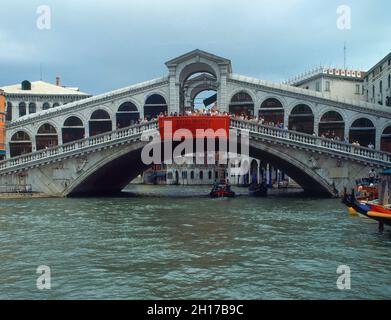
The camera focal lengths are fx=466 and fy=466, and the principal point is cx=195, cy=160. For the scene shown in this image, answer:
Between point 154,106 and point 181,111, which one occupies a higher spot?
point 154,106

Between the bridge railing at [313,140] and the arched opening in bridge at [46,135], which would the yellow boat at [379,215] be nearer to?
the bridge railing at [313,140]

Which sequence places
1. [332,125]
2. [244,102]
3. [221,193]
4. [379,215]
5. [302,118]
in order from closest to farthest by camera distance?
[379,215], [221,193], [332,125], [302,118], [244,102]

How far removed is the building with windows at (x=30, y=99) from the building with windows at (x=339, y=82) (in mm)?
24457

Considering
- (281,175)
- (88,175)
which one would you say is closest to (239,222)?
(88,175)

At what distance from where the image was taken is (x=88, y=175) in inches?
1129

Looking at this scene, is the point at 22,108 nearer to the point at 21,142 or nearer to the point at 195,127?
the point at 21,142

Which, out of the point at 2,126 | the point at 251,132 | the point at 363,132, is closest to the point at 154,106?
the point at 251,132

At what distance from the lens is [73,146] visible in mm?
28922

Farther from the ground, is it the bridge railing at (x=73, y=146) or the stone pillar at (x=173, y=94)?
the stone pillar at (x=173, y=94)

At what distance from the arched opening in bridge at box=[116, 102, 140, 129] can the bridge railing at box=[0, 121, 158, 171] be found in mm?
4820

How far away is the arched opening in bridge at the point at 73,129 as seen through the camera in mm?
34031

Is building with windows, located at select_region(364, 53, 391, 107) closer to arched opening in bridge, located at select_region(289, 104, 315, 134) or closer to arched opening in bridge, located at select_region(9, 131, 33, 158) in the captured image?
arched opening in bridge, located at select_region(289, 104, 315, 134)

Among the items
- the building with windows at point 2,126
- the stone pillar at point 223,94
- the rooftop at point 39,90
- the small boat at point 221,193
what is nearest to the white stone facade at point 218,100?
the stone pillar at point 223,94

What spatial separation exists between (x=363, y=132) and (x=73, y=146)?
62.3 ft
